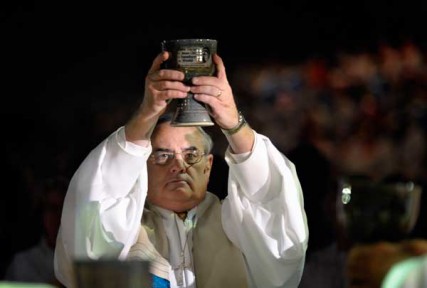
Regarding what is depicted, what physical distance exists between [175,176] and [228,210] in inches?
7.4

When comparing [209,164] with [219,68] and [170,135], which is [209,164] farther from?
[219,68]

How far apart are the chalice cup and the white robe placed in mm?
188

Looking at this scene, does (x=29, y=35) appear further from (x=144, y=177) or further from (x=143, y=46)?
(x=144, y=177)

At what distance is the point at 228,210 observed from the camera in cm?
382

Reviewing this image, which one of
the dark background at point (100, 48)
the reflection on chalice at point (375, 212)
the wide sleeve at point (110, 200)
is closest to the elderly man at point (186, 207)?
the wide sleeve at point (110, 200)

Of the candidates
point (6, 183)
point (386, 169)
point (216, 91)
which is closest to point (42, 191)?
point (6, 183)

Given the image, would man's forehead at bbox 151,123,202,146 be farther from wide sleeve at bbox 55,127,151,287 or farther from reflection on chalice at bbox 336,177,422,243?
reflection on chalice at bbox 336,177,422,243

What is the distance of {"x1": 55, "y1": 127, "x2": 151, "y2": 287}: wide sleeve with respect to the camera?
147 inches

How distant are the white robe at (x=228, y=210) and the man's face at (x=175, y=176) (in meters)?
0.07

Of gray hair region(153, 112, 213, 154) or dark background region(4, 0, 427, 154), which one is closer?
gray hair region(153, 112, 213, 154)

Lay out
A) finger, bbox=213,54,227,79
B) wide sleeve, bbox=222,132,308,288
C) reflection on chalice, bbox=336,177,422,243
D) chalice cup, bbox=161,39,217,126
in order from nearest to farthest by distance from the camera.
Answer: reflection on chalice, bbox=336,177,422,243, chalice cup, bbox=161,39,217,126, finger, bbox=213,54,227,79, wide sleeve, bbox=222,132,308,288

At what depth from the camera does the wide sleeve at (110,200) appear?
3727 mm

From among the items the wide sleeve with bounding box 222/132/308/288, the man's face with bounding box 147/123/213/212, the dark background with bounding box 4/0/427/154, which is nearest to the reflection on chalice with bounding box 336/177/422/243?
the wide sleeve with bounding box 222/132/308/288

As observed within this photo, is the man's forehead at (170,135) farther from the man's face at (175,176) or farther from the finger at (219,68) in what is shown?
the finger at (219,68)
